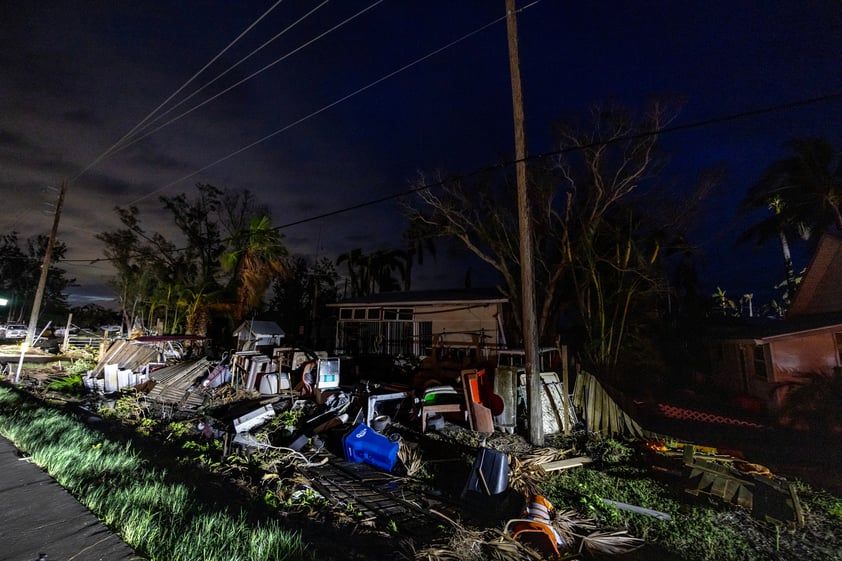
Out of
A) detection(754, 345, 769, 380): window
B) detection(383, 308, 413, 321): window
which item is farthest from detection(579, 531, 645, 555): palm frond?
detection(383, 308, 413, 321): window

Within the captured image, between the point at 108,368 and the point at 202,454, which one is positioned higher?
the point at 108,368

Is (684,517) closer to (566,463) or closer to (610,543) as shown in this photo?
(610,543)

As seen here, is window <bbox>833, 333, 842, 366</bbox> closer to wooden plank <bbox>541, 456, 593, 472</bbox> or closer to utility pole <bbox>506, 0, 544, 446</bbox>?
wooden plank <bbox>541, 456, 593, 472</bbox>

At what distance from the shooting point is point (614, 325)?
51.8 ft

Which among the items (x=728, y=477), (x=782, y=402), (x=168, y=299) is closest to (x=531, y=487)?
(x=728, y=477)

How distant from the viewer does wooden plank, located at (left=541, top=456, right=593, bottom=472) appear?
648cm

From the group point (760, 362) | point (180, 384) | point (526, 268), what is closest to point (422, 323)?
point (180, 384)

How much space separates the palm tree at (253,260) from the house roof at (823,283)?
86.4 ft

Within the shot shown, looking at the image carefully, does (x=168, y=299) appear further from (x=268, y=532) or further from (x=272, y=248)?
(x=268, y=532)

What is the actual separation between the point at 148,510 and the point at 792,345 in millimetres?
16876

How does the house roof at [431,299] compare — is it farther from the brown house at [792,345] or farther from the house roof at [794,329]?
the brown house at [792,345]

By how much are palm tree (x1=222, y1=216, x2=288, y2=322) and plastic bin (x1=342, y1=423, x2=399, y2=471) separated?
17.5m

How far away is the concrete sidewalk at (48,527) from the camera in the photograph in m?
2.87

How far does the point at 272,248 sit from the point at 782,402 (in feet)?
78.5
